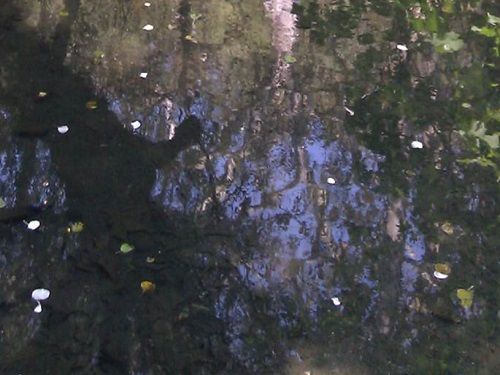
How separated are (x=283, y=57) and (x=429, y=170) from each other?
64.7 inches

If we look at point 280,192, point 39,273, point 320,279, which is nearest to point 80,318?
point 39,273

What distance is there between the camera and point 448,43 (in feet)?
19.5

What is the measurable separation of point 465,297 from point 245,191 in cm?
131

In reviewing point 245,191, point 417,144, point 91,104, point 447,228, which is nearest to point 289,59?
point 417,144

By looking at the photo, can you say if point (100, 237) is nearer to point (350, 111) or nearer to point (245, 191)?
point (245, 191)

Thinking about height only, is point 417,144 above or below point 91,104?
above

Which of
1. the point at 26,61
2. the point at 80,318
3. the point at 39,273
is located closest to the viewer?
the point at 80,318

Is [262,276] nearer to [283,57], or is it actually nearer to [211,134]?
[211,134]

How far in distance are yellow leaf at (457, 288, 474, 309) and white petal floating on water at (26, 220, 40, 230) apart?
6.88ft

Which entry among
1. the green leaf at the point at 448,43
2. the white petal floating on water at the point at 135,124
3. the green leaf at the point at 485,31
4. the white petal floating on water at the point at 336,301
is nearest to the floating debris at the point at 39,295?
the white petal floating on water at the point at 336,301

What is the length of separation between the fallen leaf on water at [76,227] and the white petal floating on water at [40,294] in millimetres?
431

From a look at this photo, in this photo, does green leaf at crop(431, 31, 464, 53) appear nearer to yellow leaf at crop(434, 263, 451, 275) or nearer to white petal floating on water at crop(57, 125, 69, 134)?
yellow leaf at crop(434, 263, 451, 275)

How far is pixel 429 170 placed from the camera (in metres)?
4.46

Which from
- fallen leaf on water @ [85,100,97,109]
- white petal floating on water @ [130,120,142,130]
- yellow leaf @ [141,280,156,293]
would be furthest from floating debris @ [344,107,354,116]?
yellow leaf @ [141,280,156,293]
